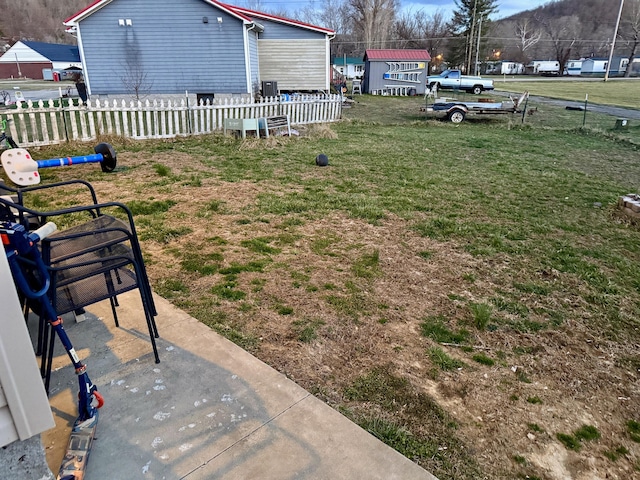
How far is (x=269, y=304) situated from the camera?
10.2ft

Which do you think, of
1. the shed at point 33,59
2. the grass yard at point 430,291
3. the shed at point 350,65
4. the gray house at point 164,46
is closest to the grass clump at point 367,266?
the grass yard at point 430,291

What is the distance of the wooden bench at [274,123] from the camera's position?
10242mm

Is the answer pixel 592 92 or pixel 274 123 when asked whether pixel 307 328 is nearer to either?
pixel 274 123

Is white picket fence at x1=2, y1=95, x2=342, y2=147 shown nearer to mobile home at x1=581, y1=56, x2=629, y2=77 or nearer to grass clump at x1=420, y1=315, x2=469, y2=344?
grass clump at x1=420, y1=315, x2=469, y2=344

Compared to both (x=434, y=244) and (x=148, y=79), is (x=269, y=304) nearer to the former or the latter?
(x=434, y=244)

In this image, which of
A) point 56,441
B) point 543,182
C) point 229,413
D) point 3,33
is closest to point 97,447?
point 56,441

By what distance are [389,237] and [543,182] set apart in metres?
4.09

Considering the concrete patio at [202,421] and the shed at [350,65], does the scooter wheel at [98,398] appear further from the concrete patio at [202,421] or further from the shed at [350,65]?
the shed at [350,65]

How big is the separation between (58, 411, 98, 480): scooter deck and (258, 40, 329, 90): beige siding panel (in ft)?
60.4

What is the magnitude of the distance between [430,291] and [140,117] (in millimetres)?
8599

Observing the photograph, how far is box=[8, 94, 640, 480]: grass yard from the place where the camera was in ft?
6.88

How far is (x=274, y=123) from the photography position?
35.3 ft

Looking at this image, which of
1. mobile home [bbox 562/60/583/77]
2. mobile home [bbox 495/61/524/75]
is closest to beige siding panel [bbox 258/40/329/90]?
mobile home [bbox 495/61/524/75]

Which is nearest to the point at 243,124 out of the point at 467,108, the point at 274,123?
the point at 274,123
